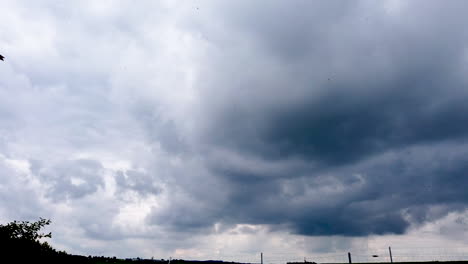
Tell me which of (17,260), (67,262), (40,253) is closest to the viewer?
(17,260)

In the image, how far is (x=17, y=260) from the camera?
41.9 metres

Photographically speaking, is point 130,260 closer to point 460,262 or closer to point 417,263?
point 417,263

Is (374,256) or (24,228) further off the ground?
(24,228)

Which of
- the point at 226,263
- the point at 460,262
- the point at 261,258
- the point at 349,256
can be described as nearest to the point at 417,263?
the point at 460,262

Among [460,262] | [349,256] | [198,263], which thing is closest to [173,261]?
[198,263]

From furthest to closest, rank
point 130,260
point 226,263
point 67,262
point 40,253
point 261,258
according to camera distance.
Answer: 1. point 226,263
2. point 130,260
3. point 261,258
4. point 67,262
5. point 40,253

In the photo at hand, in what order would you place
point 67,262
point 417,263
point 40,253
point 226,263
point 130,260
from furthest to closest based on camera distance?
1. point 226,263
2. point 130,260
3. point 417,263
4. point 67,262
5. point 40,253

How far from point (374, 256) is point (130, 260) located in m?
61.0

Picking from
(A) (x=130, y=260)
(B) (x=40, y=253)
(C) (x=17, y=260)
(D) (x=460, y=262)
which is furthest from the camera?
(A) (x=130, y=260)

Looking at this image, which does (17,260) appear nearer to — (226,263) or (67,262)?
(67,262)

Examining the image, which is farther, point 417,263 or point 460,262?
point 417,263

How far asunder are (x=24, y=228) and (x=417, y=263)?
62362mm

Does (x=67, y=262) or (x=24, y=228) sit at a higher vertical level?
(x=24, y=228)

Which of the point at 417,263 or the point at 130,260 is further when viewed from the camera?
the point at 130,260
